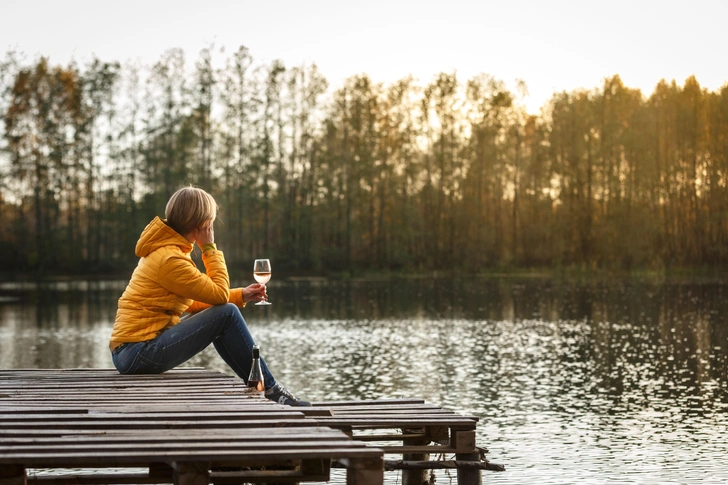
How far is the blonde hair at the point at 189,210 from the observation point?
610 cm

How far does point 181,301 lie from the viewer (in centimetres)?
635

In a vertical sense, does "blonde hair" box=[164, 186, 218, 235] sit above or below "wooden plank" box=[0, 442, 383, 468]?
above

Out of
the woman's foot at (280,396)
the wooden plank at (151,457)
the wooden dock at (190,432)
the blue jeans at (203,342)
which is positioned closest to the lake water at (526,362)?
the wooden dock at (190,432)

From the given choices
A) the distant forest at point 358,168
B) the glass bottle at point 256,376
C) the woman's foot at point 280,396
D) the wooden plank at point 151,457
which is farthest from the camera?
the distant forest at point 358,168

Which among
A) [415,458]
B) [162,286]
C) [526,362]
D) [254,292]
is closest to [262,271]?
[254,292]

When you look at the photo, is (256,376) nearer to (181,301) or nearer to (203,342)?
(203,342)

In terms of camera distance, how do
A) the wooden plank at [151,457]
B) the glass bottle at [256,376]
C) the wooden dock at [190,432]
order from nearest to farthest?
1. the wooden plank at [151,457]
2. the wooden dock at [190,432]
3. the glass bottle at [256,376]

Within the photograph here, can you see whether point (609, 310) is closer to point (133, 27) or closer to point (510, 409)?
point (510, 409)

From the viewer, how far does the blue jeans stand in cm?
614

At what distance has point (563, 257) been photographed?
60906 millimetres

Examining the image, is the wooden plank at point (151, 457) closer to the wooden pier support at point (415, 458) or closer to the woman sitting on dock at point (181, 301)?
the woman sitting on dock at point (181, 301)

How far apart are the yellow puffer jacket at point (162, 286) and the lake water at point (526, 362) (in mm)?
2485

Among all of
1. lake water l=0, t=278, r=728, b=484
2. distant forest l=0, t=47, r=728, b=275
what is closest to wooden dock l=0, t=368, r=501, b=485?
lake water l=0, t=278, r=728, b=484

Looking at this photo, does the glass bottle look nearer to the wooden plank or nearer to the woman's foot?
the woman's foot
